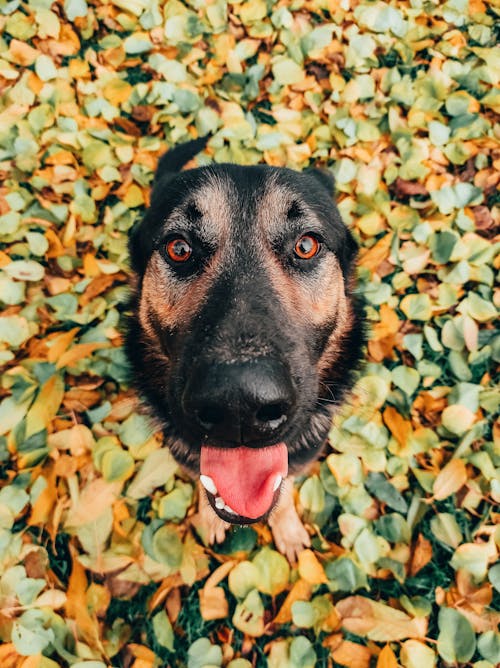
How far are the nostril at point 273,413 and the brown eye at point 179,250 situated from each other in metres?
1.03

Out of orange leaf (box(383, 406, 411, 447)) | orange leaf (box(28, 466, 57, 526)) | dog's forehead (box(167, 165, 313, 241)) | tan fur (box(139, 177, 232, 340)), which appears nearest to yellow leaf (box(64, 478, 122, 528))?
orange leaf (box(28, 466, 57, 526))

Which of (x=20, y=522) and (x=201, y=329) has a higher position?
(x=201, y=329)

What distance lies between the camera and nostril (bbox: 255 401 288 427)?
5.24ft

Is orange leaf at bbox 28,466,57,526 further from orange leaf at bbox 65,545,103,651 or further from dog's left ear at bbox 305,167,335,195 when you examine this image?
dog's left ear at bbox 305,167,335,195

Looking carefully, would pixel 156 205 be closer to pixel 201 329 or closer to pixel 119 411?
pixel 201 329

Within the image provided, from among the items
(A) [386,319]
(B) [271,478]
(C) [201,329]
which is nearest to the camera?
Result: (C) [201,329]

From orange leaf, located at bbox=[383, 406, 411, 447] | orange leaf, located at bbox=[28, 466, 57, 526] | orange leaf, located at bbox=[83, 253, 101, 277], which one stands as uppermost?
orange leaf, located at bbox=[83, 253, 101, 277]

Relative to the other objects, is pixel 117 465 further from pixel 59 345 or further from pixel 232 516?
pixel 232 516

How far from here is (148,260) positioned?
2.47 meters

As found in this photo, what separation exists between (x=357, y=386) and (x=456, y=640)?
1454mm

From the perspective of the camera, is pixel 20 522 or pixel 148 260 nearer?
pixel 148 260

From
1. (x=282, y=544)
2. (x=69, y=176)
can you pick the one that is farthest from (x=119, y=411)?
(x=69, y=176)

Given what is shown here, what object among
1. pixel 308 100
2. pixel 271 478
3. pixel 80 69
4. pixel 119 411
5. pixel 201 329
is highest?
pixel 80 69

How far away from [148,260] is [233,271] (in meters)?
0.60
